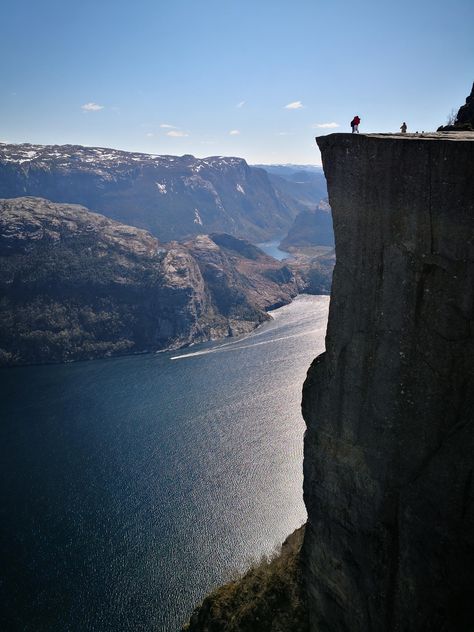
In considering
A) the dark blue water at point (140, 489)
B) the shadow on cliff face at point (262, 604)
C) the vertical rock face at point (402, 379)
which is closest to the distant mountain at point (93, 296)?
the dark blue water at point (140, 489)

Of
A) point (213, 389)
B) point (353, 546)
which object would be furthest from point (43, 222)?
point (353, 546)

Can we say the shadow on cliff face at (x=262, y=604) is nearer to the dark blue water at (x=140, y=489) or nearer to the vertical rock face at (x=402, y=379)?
the vertical rock face at (x=402, y=379)

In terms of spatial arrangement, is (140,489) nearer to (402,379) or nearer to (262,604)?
(262,604)

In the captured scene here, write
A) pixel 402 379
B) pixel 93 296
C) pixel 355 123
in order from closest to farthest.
A: pixel 402 379 < pixel 355 123 < pixel 93 296

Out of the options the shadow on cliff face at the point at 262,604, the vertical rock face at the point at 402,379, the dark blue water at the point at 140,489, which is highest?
the vertical rock face at the point at 402,379

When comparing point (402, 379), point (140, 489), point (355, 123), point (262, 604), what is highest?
point (355, 123)

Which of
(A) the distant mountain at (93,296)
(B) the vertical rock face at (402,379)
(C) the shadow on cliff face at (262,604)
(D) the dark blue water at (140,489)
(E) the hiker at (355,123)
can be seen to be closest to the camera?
(B) the vertical rock face at (402,379)

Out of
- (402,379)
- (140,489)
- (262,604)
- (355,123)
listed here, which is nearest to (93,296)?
(140,489)
